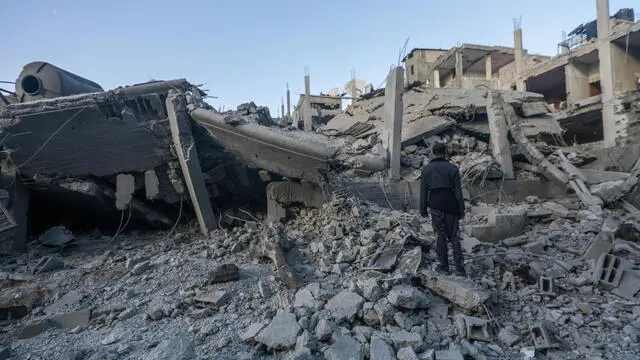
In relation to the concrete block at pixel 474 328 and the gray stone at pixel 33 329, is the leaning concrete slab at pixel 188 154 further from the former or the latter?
the concrete block at pixel 474 328

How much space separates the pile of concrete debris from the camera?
2504mm

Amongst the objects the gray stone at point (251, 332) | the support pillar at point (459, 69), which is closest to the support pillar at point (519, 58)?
the support pillar at point (459, 69)

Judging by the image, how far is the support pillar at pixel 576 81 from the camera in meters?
13.7

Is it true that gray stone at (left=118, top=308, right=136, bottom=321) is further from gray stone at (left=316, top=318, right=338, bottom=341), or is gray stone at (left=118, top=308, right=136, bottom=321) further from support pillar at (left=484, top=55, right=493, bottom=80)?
support pillar at (left=484, top=55, right=493, bottom=80)

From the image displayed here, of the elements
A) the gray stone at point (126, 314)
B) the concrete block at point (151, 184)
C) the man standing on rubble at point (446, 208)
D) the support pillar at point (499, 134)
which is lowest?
the gray stone at point (126, 314)

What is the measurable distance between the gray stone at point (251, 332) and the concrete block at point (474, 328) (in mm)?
1663

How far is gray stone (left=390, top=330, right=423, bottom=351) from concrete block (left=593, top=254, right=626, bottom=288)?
2.29m

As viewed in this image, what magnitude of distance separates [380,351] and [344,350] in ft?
0.86

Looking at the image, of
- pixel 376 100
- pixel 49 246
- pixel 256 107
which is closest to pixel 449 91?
pixel 376 100

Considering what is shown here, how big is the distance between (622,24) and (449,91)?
7876 mm

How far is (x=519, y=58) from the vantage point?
16.5 meters

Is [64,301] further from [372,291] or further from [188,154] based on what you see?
[372,291]

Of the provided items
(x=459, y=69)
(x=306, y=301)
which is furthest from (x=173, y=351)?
(x=459, y=69)

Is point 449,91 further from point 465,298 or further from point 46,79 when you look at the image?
point 46,79
